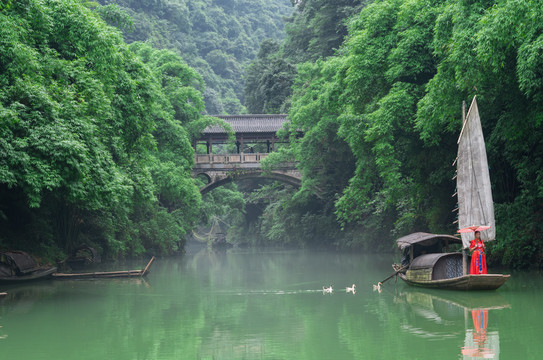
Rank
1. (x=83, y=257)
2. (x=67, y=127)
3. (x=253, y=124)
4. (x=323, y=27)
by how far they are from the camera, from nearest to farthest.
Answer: (x=67, y=127) < (x=83, y=257) < (x=253, y=124) < (x=323, y=27)

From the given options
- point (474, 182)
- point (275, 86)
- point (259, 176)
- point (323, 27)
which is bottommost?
point (474, 182)

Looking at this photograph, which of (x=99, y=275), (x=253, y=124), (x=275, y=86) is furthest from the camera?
(x=275, y=86)

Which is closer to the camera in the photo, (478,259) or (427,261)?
(478,259)

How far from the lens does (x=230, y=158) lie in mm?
37562

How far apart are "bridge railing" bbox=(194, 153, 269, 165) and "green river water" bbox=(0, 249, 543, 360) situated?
20250mm

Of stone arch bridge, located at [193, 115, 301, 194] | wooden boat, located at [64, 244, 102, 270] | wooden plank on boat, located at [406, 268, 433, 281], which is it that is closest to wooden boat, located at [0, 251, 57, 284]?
wooden boat, located at [64, 244, 102, 270]

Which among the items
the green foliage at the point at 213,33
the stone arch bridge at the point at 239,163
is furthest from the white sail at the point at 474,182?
the green foliage at the point at 213,33

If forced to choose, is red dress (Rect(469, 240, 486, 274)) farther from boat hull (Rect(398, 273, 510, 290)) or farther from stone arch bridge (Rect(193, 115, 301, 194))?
stone arch bridge (Rect(193, 115, 301, 194))

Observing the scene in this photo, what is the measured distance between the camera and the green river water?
27.0 feet

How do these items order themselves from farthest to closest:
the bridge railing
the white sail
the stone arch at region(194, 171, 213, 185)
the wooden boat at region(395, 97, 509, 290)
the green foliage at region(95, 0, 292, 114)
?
the green foliage at region(95, 0, 292, 114), the stone arch at region(194, 171, 213, 185), the bridge railing, the white sail, the wooden boat at region(395, 97, 509, 290)

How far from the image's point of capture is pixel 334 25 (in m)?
42.0

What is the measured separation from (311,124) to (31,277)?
57.7ft

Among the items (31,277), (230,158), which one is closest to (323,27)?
(230,158)

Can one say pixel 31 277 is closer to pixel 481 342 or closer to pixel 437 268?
pixel 437 268
